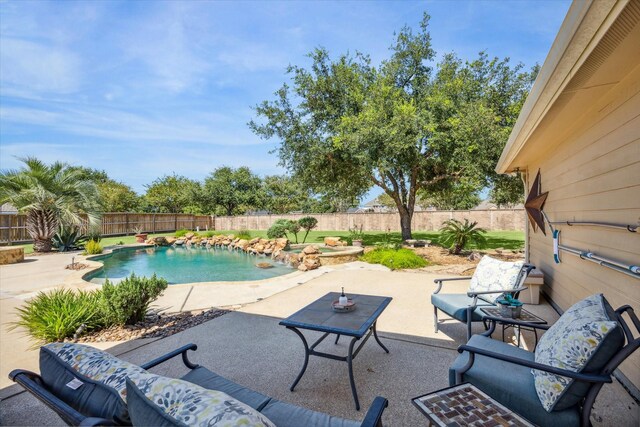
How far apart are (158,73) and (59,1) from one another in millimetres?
3432

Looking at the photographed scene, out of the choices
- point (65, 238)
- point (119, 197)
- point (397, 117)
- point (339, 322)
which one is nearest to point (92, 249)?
point (65, 238)

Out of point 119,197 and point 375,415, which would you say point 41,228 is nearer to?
point 119,197

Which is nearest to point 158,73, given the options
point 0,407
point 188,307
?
point 188,307

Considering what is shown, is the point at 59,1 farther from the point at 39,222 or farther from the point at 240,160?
the point at 240,160

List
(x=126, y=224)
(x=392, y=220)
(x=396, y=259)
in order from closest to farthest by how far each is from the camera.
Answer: (x=396, y=259)
(x=126, y=224)
(x=392, y=220)

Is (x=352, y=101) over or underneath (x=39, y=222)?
over

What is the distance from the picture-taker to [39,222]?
11.8 meters

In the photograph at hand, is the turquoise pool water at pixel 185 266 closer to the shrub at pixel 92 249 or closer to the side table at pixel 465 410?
the shrub at pixel 92 249

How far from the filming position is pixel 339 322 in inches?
102

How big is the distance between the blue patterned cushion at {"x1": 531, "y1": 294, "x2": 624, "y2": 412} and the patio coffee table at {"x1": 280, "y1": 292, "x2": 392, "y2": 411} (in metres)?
1.11

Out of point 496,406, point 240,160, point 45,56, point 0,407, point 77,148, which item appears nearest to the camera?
point 496,406

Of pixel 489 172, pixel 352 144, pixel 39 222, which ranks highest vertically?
pixel 352 144

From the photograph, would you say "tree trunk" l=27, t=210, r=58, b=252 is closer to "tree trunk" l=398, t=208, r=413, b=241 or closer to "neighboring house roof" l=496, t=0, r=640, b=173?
"tree trunk" l=398, t=208, r=413, b=241

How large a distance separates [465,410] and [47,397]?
72.2 inches
